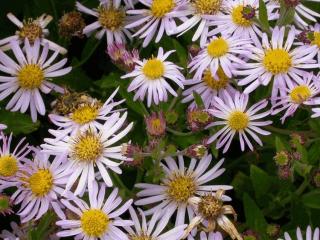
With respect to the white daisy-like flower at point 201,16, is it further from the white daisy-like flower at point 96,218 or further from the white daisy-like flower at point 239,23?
the white daisy-like flower at point 96,218

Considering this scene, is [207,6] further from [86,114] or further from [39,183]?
[39,183]

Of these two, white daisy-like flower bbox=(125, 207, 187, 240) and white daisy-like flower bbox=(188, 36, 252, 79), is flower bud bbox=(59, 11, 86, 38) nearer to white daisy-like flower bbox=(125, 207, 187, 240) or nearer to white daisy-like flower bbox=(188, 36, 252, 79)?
white daisy-like flower bbox=(188, 36, 252, 79)

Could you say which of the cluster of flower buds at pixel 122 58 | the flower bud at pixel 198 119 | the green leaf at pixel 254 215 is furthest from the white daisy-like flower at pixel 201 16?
the green leaf at pixel 254 215

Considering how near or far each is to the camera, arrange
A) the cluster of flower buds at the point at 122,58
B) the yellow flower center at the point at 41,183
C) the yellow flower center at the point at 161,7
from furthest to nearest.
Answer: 1. the yellow flower center at the point at 161,7
2. the cluster of flower buds at the point at 122,58
3. the yellow flower center at the point at 41,183

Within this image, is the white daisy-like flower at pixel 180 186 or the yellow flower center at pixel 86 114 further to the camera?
Answer: the yellow flower center at pixel 86 114

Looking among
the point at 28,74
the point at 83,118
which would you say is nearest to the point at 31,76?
the point at 28,74

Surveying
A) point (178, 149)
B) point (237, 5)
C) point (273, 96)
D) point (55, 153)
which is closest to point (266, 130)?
point (273, 96)

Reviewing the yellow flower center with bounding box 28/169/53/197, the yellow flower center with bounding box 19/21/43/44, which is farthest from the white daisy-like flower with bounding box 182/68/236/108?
the yellow flower center with bounding box 19/21/43/44
